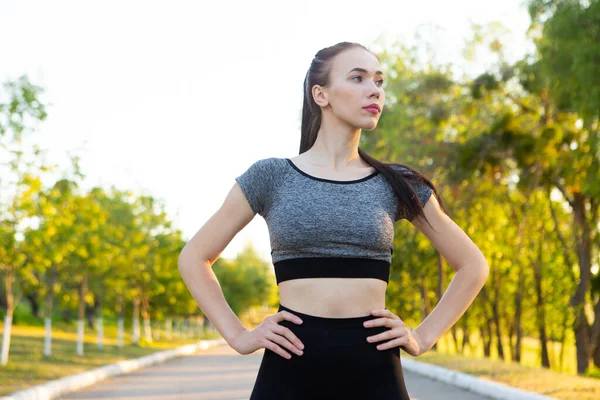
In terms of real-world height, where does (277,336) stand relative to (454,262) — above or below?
below

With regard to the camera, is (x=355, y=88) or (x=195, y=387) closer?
(x=355, y=88)

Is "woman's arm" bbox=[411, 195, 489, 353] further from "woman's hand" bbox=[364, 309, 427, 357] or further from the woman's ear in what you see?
the woman's ear

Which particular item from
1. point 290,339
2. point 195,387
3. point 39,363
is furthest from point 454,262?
point 39,363

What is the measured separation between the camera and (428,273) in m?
37.2

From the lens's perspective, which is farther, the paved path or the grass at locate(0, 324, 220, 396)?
the grass at locate(0, 324, 220, 396)

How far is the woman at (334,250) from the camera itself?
9.20 ft

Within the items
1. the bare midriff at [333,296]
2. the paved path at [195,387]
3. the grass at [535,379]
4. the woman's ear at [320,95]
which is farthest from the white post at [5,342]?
the bare midriff at [333,296]

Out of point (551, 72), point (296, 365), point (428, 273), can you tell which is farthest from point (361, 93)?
point (428, 273)

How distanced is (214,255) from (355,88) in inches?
27.2

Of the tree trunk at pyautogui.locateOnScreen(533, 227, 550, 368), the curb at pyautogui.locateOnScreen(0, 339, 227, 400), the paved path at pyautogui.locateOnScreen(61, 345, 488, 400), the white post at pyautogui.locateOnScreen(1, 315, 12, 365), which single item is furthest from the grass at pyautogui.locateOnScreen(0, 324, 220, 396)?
the tree trunk at pyautogui.locateOnScreen(533, 227, 550, 368)

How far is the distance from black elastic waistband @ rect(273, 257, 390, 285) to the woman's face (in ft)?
1.54

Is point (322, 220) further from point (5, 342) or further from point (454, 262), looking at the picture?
point (5, 342)

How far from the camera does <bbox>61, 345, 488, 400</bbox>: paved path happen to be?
575 inches

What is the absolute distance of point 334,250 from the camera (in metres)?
2.81
